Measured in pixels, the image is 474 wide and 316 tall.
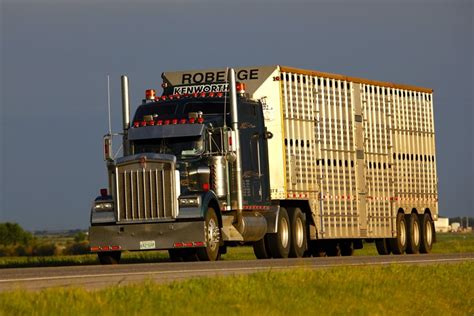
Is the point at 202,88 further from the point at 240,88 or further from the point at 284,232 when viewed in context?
the point at 284,232

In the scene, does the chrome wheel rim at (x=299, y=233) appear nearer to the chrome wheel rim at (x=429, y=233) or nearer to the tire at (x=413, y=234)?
the tire at (x=413, y=234)

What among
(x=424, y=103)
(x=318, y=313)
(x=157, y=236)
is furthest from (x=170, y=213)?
(x=424, y=103)

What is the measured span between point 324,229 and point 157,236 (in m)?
7.96

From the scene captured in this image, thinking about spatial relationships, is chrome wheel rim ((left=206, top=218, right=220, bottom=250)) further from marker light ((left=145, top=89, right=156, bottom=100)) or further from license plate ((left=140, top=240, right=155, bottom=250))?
marker light ((left=145, top=89, right=156, bottom=100))

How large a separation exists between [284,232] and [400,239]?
23.9 feet

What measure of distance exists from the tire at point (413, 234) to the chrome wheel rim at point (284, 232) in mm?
7745

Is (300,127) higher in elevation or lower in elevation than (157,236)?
higher

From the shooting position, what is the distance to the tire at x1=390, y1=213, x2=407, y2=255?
39156 millimetres

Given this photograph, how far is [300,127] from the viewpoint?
112ft

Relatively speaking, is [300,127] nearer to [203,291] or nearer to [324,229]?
[324,229]

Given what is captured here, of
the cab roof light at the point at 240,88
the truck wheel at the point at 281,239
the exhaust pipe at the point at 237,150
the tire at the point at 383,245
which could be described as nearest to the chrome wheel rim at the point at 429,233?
the tire at the point at 383,245

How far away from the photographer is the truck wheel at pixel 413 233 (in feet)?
131

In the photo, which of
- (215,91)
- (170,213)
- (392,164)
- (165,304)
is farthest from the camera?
(392,164)

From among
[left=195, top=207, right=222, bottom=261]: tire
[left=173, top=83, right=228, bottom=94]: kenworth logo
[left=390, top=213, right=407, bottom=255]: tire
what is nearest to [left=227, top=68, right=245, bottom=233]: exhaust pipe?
[left=195, top=207, right=222, bottom=261]: tire
